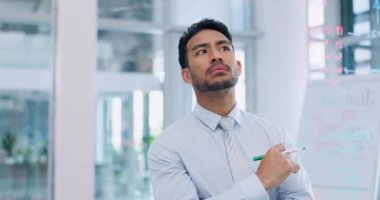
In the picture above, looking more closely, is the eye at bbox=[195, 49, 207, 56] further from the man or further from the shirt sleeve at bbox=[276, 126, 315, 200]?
the shirt sleeve at bbox=[276, 126, 315, 200]

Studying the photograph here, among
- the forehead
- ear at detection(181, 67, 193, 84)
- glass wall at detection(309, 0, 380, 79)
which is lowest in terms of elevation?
ear at detection(181, 67, 193, 84)

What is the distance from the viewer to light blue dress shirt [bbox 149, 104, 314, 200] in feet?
3.90

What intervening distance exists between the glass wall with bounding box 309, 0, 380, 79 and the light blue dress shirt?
1849 millimetres

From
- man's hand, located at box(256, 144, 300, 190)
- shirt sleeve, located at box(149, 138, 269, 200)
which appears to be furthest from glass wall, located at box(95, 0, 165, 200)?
man's hand, located at box(256, 144, 300, 190)

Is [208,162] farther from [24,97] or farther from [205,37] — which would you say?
[24,97]

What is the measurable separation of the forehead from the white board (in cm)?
139

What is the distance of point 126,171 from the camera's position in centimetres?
396

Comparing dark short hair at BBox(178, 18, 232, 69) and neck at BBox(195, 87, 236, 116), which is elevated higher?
dark short hair at BBox(178, 18, 232, 69)

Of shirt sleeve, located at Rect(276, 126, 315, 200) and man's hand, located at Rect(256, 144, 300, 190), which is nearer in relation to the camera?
man's hand, located at Rect(256, 144, 300, 190)

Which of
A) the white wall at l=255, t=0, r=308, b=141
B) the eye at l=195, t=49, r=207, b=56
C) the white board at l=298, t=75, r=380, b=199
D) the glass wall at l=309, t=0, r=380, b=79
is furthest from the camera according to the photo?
the white wall at l=255, t=0, r=308, b=141

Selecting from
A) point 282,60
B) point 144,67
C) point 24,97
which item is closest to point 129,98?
point 144,67

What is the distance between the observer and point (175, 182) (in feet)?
3.95

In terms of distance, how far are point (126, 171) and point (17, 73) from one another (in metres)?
1.26

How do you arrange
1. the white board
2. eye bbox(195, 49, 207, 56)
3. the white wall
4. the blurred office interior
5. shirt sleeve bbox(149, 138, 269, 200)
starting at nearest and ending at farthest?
shirt sleeve bbox(149, 138, 269, 200)
eye bbox(195, 49, 207, 56)
the white board
the blurred office interior
the white wall
